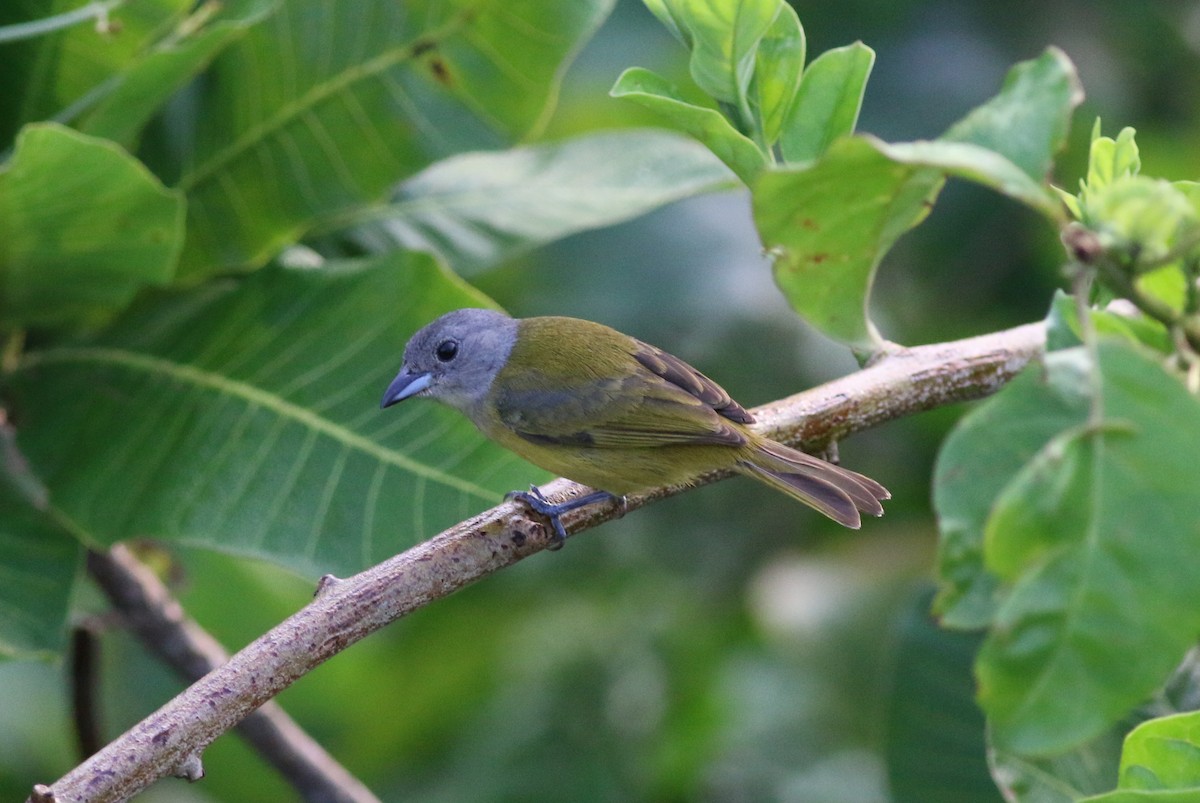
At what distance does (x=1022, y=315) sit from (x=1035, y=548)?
10.8ft

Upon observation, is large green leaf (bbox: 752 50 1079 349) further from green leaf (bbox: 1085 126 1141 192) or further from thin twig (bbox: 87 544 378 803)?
thin twig (bbox: 87 544 378 803)

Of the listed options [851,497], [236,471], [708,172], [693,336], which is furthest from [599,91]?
[236,471]

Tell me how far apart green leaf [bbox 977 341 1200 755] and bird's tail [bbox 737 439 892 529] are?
4.94 feet

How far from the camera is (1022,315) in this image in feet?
13.5

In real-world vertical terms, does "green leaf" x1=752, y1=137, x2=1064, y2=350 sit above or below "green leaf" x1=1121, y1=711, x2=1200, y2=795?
above

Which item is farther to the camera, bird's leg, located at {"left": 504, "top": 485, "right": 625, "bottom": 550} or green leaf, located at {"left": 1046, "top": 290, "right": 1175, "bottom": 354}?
bird's leg, located at {"left": 504, "top": 485, "right": 625, "bottom": 550}

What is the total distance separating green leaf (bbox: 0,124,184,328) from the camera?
2.00 m

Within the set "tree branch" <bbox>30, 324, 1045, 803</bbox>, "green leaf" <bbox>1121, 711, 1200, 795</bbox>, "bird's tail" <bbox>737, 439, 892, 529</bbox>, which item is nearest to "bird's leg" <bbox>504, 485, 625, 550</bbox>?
"tree branch" <bbox>30, 324, 1045, 803</bbox>

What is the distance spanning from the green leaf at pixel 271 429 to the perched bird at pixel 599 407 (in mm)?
139

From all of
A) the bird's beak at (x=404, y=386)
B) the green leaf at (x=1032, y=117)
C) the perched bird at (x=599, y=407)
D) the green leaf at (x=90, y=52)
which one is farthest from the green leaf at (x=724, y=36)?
the green leaf at (x=90, y=52)

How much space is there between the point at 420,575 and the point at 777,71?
846 millimetres

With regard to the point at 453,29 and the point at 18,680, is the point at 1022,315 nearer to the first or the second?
the point at 453,29

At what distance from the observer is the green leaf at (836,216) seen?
1216 millimetres

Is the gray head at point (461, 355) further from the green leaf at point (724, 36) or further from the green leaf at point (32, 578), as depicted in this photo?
the green leaf at point (724, 36)
